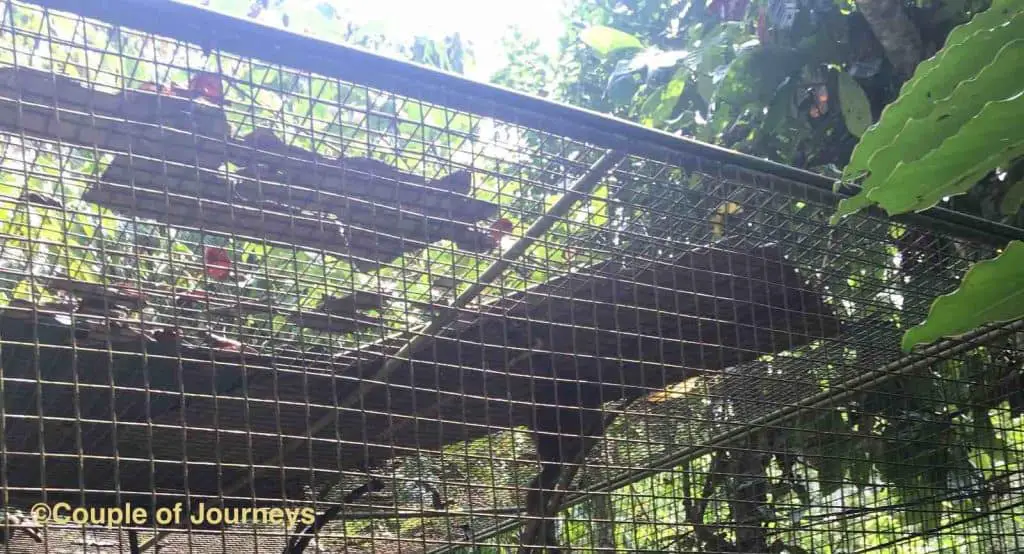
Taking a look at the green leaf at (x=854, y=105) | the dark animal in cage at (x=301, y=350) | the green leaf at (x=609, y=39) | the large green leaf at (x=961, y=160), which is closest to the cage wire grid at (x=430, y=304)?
the dark animal in cage at (x=301, y=350)

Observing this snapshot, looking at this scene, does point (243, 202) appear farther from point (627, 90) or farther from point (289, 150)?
point (627, 90)

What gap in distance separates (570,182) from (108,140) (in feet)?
1.75

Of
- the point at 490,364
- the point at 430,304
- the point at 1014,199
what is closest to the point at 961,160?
the point at 430,304

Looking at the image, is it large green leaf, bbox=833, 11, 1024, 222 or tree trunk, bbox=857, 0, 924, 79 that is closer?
large green leaf, bbox=833, 11, 1024, 222

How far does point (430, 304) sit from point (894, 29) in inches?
45.1

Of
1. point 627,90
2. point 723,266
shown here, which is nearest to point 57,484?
point 723,266

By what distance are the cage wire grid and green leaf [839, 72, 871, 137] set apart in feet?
1.19

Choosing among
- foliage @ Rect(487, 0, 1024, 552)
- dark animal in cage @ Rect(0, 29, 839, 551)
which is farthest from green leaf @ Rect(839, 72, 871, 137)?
dark animal in cage @ Rect(0, 29, 839, 551)

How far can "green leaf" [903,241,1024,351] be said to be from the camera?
1.34 feet

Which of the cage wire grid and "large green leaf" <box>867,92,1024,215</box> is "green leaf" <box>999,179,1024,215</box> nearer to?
the cage wire grid

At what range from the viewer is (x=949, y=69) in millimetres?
453

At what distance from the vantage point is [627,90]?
2.11 m

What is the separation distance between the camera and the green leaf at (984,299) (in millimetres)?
409

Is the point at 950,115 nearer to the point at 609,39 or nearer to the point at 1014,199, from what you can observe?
the point at 1014,199
